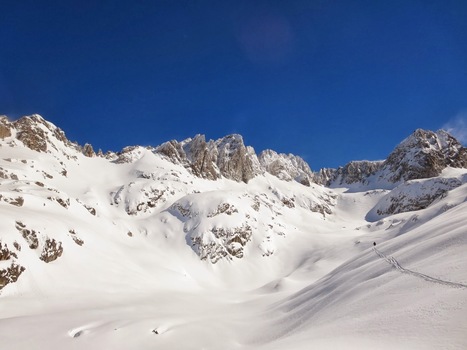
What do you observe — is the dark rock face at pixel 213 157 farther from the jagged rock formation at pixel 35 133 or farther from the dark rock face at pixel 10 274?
the dark rock face at pixel 10 274

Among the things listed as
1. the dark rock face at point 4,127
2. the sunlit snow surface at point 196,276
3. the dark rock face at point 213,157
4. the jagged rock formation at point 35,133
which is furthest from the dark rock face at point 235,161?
Answer: the dark rock face at point 4,127

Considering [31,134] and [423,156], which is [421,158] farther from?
[31,134]

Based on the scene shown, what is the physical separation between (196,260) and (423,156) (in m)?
156

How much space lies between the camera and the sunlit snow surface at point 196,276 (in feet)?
42.5

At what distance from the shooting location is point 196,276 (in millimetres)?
60656

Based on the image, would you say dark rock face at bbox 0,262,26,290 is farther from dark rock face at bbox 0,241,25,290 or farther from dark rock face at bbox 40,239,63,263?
dark rock face at bbox 40,239,63,263

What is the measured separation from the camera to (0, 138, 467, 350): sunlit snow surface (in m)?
13.0

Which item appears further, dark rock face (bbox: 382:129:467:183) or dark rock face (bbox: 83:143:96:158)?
dark rock face (bbox: 382:129:467:183)

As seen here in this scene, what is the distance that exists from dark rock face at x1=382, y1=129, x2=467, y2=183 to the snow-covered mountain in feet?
133

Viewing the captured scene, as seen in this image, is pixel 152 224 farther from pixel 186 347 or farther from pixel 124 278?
pixel 186 347

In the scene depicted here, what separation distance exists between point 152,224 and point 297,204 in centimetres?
8439

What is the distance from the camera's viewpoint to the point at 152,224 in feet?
247

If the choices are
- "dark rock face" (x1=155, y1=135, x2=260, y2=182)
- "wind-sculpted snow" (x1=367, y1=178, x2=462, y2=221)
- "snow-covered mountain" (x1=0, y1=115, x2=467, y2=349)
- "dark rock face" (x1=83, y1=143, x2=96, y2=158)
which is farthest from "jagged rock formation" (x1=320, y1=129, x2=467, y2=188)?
"dark rock face" (x1=83, y1=143, x2=96, y2=158)

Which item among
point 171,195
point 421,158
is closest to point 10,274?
point 171,195
